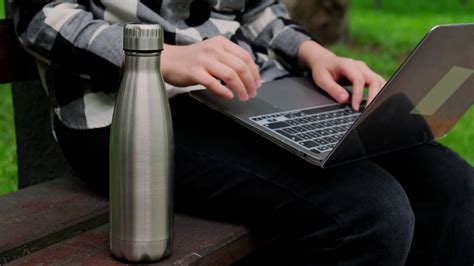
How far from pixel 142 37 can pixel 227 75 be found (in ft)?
0.80

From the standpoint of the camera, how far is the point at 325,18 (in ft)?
27.9

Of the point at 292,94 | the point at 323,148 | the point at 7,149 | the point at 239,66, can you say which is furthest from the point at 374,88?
the point at 7,149

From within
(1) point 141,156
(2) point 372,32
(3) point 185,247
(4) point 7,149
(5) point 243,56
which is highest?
(5) point 243,56

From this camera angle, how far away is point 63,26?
178 cm

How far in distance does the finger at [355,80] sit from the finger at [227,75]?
1.66ft

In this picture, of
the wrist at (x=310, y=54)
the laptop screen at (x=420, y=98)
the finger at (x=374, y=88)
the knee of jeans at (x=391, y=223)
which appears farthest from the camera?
the wrist at (x=310, y=54)

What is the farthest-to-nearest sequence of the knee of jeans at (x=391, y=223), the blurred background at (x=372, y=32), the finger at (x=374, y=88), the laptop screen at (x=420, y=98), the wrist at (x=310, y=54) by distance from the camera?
1. the blurred background at (x=372, y=32)
2. the wrist at (x=310, y=54)
3. the finger at (x=374, y=88)
4. the knee of jeans at (x=391, y=223)
5. the laptop screen at (x=420, y=98)

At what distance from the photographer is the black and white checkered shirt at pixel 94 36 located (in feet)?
5.82

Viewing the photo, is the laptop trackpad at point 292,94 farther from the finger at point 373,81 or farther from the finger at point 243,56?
the finger at point 243,56

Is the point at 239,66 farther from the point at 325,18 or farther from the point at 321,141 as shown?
the point at 325,18

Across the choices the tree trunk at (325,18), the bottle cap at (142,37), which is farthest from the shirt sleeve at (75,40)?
the tree trunk at (325,18)

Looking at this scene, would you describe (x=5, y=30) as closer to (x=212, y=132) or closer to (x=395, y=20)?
(x=212, y=132)

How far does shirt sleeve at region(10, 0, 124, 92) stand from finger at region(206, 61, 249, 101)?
0.84 feet

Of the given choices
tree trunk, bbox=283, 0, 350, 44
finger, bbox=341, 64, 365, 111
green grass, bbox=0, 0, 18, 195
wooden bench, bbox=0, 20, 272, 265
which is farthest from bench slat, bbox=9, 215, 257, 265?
tree trunk, bbox=283, 0, 350, 44
